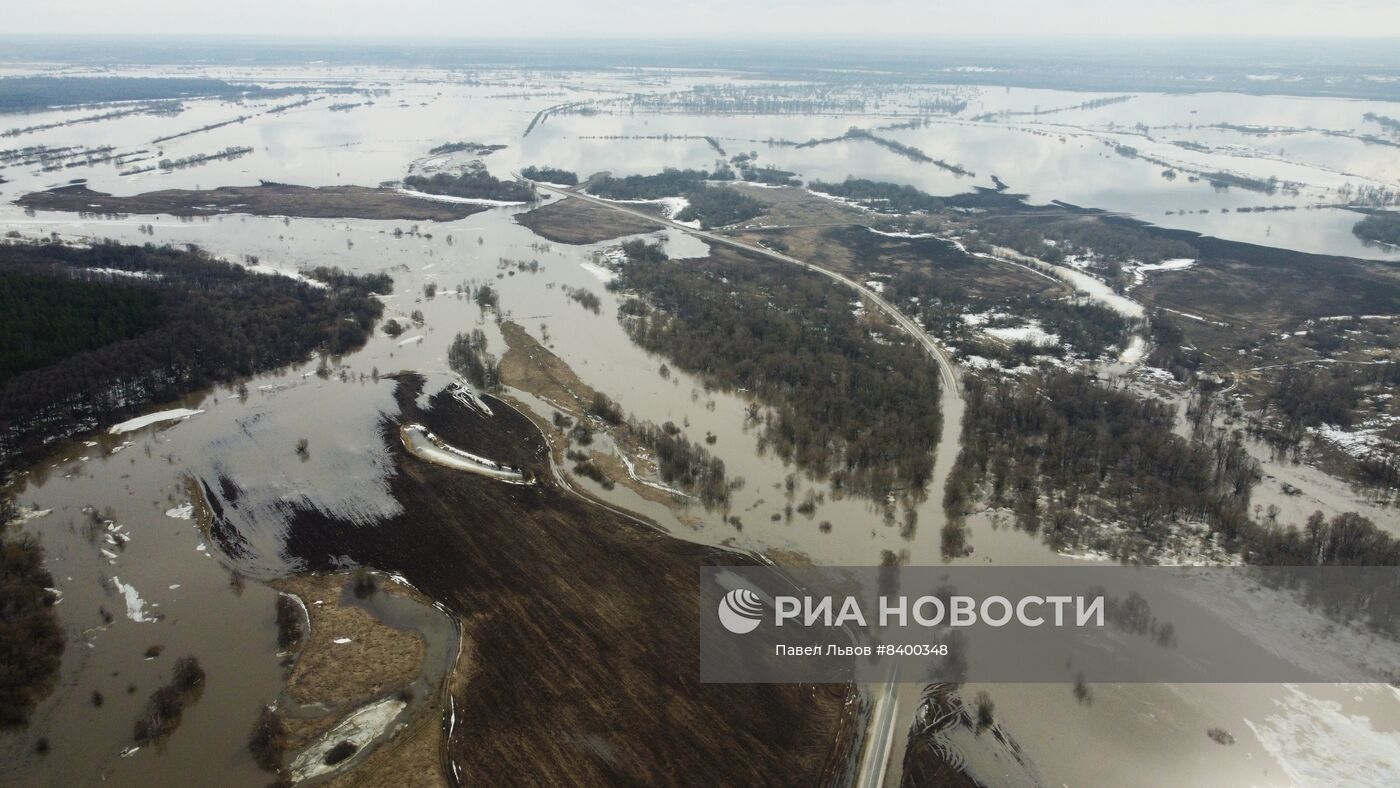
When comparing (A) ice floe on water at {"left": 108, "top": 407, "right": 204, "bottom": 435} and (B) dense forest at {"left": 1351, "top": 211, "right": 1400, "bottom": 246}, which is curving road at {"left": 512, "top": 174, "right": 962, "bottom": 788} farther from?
(B) dense forest at {"left": 1351, "top": 211, "right": 1400, "bottom": 246}

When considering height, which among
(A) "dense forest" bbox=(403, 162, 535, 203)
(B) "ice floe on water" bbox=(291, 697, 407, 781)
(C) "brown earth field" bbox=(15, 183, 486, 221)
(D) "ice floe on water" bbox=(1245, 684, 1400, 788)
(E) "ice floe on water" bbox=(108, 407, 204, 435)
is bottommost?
(D) "ice floe on water" bbox=(1245, 684, 1400, 788)

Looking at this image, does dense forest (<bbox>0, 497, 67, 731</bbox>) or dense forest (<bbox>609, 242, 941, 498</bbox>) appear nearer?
dense forest (<bbox>0, 497, 67, 731</bbox>)

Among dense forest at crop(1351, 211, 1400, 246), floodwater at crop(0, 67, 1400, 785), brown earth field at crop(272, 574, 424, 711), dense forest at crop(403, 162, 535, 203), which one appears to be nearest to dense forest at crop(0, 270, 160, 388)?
floodwater at crop(0, 67, 1400, 785)

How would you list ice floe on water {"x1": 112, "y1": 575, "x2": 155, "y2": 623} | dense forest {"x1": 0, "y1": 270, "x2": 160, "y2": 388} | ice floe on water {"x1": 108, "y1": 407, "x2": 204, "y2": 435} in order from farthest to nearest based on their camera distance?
dense forest {"x1": 0, "y1": 270, "x2": 160, "y2": 388}
ice floe on water {"x1": 108, "y1": 407, "x2": 204, "y2": 435}
ice floe on water {"x1": 112, "y1": 575, "x2": 155, "y2": 623}

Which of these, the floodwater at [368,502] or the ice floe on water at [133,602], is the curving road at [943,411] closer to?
the floodwater at [368,502]

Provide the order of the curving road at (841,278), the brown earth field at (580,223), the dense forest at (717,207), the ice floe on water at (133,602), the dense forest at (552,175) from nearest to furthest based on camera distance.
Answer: the ice floe on water at (133,602) → the curving road at (841,278) → the brown earth field at (580,223) → the dense forest at (717,207) → the dense forest at (552,175)

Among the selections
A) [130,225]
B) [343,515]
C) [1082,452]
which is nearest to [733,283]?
[1082,452]

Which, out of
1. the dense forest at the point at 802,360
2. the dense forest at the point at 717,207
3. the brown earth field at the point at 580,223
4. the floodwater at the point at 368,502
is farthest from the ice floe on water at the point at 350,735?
the dense forest at the point at 717,207
